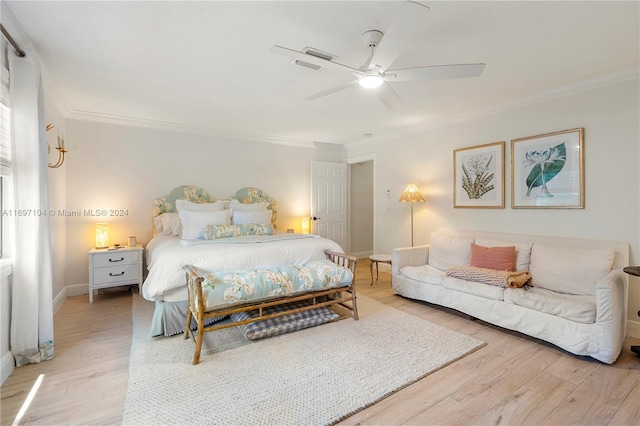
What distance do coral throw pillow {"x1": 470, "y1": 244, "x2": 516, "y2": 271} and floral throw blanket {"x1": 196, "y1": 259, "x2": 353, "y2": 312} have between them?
1.48 meters

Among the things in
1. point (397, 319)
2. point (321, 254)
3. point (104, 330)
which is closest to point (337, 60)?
point (321, 254)

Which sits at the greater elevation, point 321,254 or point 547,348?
point 321,254

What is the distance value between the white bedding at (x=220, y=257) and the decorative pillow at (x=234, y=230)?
1.83 feet

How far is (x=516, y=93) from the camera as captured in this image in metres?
3.29

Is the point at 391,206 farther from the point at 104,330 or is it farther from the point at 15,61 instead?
the point at 15,61

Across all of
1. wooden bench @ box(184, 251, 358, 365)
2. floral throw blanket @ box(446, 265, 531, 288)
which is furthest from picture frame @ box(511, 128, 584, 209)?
wooden bench @ box(184, 251, 358, 365)

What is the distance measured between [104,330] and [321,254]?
7.37ft

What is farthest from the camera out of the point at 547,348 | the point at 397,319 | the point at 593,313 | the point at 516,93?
the point at 516,93

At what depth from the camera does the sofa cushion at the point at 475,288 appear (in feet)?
9.30

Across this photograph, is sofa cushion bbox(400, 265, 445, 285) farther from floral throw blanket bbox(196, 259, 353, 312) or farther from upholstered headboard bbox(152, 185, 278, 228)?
upholstered headboard bbox(152, 185, 278, 228)

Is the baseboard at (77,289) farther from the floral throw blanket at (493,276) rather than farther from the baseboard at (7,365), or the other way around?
the floral throw blanket at (493,276)

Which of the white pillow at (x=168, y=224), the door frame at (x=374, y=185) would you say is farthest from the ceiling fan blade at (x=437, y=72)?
the white pillow at (x=168, y=224)

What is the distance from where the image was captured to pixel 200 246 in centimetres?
297

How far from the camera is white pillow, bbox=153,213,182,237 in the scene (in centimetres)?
421
